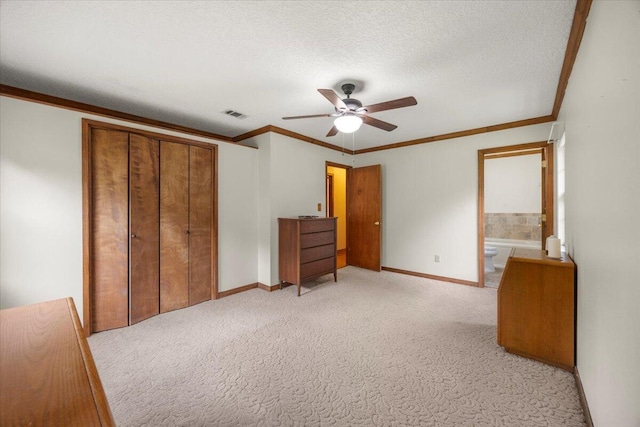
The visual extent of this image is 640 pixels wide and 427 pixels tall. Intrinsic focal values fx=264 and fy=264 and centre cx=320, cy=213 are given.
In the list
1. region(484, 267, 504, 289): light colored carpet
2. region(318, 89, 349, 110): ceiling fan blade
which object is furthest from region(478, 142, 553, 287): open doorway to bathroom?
region(318, 89, 349, 110): ceiling fan blade

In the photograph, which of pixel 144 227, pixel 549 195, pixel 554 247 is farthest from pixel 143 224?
pixel 549 195

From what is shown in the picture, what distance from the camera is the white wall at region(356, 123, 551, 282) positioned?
393cm

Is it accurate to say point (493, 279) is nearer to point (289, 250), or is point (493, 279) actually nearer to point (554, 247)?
point (554, 247)

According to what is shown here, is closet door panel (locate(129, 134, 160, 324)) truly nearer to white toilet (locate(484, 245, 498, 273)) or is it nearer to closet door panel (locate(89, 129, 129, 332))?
closet door panel (locate(89, 129, 129, 332))

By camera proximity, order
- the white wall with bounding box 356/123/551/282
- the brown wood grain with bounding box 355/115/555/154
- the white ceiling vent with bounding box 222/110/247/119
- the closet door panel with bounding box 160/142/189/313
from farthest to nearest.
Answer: the white wall with bounding box 356/123/551/282
the brown wood grain with bounding box 355/115/555/154
the white ceiling vent with bounding box 222/110/247/119
the closet door panel with bounding box 160/142/189/313

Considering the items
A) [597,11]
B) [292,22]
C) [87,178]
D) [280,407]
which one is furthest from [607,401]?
[87,178]

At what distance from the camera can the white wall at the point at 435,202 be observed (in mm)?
3928

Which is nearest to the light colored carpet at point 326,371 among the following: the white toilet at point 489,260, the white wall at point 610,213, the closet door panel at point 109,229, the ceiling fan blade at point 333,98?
the closet door panel at point 109,229

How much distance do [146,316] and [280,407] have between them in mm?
2089

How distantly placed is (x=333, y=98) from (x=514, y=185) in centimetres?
549

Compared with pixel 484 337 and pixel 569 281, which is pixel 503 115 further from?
pixel 484 337

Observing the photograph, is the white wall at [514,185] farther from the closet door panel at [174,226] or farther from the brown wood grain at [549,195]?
the closet door panel at [174,226]

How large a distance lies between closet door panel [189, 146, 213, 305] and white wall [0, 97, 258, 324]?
35.5 inches

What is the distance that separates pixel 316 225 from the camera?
3.90m
